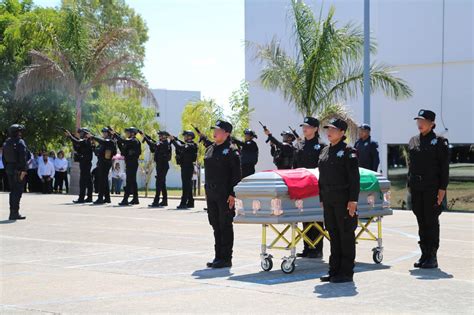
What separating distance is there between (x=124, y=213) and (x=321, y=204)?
1088cm

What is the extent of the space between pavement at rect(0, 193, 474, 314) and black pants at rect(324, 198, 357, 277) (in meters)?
0.26

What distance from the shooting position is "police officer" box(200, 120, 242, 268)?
1096 cm

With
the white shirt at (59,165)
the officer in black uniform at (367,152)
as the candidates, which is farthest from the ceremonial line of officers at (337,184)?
the white shirt at (59,165)

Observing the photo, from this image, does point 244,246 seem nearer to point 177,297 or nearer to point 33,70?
point 177,297

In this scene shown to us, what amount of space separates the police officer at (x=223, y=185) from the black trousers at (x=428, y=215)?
8.10 ft

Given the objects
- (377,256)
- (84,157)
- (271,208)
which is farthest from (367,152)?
(84,157)

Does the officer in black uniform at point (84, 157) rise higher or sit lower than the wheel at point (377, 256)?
higher

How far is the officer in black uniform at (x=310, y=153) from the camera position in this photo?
11.7 metres

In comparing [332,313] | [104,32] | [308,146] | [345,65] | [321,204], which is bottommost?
[332,313]

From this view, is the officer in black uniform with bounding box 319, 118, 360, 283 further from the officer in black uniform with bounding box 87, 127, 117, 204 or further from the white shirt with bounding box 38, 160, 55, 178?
the white shirt with bounding box 38, 160, 55, 178

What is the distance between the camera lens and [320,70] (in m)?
24.3

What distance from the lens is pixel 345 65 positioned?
83.0 ft

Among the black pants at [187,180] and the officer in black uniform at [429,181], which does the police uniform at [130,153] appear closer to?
the black pants at [187,180]

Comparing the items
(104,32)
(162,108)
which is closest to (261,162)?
(104,32)
